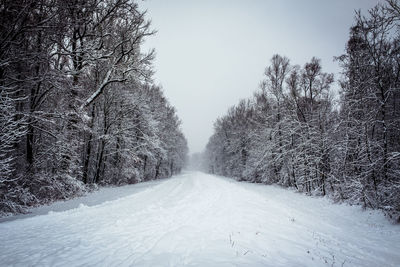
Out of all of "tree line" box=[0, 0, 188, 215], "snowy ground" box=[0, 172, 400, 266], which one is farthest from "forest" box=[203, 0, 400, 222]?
"tree line" box=[0, 0, 188, 215]

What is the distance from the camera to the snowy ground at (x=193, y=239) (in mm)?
3453

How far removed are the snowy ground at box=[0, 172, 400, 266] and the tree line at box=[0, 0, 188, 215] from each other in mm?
2684

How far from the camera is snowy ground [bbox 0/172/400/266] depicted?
345 cm

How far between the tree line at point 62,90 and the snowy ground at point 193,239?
8.81 ft

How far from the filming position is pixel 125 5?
31.3 ft

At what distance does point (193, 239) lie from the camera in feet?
14.5

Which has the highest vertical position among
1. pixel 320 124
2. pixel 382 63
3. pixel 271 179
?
pixel 382 63

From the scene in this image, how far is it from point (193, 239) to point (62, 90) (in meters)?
7.89

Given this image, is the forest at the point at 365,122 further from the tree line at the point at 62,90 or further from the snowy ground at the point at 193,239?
the tree line at the point at 62,90

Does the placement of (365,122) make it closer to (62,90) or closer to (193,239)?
(193,239)

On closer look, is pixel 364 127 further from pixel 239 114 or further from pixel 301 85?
pixel 239 114

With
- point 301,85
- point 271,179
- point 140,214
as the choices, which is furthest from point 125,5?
point 271,179

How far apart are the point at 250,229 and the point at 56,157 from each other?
973 cm

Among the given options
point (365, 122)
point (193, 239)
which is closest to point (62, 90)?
point (193, 239)
